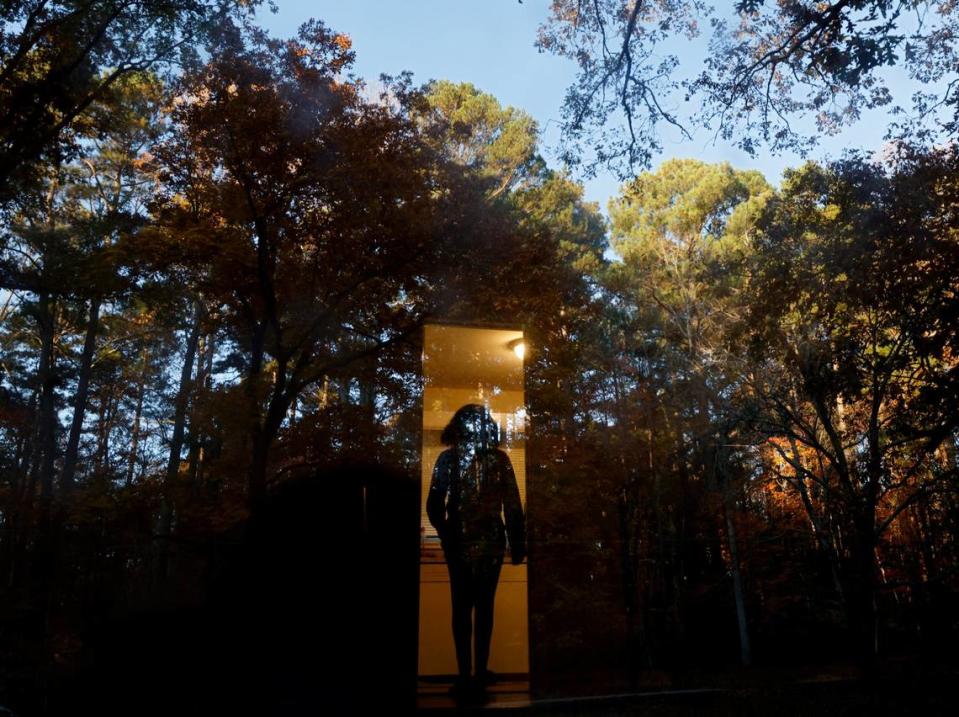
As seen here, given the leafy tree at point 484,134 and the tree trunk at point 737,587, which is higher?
the leafy tree at point 484,134

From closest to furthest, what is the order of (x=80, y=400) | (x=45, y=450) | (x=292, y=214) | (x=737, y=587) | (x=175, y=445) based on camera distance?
(x=292, y=214) < (x=175, y=445) < (x=737, y=587) < (x=45, y=450) < (x=80, y=400)

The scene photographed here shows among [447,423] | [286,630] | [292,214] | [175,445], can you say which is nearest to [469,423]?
[447,423]

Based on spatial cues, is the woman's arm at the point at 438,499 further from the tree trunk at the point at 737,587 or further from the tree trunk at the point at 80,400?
the tree trunk at the point at 80,400

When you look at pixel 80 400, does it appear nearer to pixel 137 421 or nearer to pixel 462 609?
pixel 137 421

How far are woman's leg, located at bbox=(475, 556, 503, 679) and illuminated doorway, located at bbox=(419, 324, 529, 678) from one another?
3 cm

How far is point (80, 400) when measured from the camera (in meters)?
5.56

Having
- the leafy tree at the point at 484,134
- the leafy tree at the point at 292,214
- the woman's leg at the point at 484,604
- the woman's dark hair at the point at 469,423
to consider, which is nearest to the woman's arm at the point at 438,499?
the woman's dark hair at the point at 469,423

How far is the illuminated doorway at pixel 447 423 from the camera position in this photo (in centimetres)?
315

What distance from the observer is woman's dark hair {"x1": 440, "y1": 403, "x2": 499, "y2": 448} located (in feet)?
11.4

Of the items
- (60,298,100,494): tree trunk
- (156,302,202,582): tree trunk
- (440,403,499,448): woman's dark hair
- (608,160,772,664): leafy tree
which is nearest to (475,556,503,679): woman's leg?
(440,403,499,448): woman's dark hair

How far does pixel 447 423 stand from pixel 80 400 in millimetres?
3812

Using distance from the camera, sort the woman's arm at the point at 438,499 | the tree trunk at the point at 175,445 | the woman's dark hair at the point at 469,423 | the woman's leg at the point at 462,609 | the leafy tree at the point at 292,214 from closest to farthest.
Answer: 1. the woman's leg at the point at 462,609
2. the woman's arm at the point at 438,499
3. the woman's dark hair at the point at 469,423
4. the tree trunk at the point at 175,445
5. the leafy tree at the point at 292,214

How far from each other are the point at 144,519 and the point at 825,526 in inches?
161

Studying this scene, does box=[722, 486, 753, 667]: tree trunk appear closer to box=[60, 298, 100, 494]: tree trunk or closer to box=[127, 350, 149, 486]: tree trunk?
box=[127, 350, 149, 486]: tree trunk
